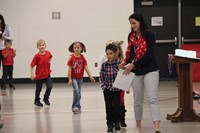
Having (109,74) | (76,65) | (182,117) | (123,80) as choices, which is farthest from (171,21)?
(123,80)

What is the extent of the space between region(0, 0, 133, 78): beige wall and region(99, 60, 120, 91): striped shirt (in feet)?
28.8

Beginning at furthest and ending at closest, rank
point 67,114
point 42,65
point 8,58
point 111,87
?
point 8,58, point 42,65, point 67,114, point 111,87

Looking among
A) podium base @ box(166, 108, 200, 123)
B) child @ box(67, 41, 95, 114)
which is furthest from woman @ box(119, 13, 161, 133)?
child @ box(67, 41, 95, 114)

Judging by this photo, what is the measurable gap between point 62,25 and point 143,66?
970 cm

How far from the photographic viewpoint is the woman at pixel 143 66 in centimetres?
636

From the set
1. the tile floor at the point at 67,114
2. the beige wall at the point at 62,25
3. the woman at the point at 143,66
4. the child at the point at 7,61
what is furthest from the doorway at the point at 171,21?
the woman at the point at 143,66

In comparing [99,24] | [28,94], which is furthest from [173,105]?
[99,24]

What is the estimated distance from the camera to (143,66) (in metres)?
6.40

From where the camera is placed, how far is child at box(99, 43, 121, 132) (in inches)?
276

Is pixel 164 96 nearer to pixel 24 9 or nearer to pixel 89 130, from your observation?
pixel 89 130

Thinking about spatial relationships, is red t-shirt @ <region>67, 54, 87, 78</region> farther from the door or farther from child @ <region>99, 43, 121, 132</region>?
the door

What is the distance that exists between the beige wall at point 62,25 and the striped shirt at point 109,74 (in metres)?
8.77

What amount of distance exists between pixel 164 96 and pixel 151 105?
5.03 metres

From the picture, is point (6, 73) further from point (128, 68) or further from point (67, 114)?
point (128, 68)
